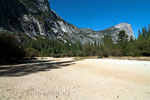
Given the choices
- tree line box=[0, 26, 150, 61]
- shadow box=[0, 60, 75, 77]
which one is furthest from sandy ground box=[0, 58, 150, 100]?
tree line box=[0, 26, 150, 61]

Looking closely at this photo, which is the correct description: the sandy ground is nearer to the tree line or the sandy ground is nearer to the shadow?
the shadow

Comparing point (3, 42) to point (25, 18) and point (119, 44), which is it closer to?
point (119, 44)

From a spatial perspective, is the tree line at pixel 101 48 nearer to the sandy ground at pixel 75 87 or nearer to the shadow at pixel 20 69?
the shadow at pixel 20 69

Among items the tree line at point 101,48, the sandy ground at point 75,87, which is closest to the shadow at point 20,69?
the sandy ground at point 75,87

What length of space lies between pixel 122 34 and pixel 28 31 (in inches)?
5473

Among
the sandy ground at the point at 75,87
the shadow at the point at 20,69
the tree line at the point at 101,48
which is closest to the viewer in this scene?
the sandy ground at the point at 75,87

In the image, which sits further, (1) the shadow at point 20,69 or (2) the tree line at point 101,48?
(2) the tree line at point 101,48

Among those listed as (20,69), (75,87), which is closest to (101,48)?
(20,69)

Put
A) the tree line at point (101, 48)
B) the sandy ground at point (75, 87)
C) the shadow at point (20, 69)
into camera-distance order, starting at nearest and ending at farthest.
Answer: the sandy ground at point (75, 87)
the shadow at point (20, 69)
the tree line at point (101, 48)

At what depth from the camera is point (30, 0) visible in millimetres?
170875

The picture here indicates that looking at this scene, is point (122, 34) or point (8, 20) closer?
point (122, 34)

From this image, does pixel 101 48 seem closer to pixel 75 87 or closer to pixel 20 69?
pixel 20 69

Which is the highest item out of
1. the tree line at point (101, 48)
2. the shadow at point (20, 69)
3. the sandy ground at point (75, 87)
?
the tree line at point (101, 48)

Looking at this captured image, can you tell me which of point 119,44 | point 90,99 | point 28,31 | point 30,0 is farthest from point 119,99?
point 30,0
